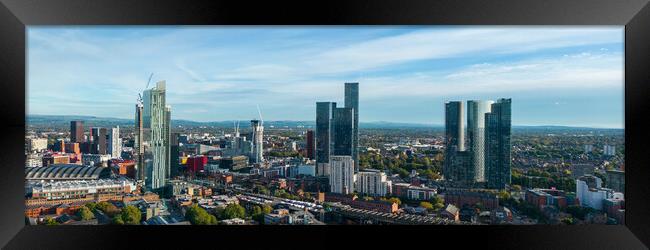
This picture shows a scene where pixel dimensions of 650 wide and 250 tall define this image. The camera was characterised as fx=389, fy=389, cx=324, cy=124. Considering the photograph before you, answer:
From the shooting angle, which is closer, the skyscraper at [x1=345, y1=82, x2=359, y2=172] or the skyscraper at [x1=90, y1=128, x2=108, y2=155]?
the skyscraper at [x1=90, y1=128, x2=108, y2=155]

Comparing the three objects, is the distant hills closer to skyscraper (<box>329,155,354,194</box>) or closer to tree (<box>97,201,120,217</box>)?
skyscraper (<box>329,155,354,194</box>)

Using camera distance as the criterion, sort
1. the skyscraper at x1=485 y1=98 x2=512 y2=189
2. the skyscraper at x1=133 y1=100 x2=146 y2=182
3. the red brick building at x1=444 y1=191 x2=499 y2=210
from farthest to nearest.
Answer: the skyscraper at x1=133 y1=100 x2=146 y2=182 → the skyscraper at x1=485 y1=98 x2=512 y2=189 → the red brick building at x1=444 y1=191 x2=499 y2=210

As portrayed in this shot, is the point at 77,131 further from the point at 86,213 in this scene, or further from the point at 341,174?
the point at 341,174

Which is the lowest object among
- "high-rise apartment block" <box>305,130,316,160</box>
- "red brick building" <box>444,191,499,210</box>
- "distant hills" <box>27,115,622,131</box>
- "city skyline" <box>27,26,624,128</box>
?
→ "red brick building" <box>444,191,499,210</box>

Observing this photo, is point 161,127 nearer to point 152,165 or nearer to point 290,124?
point 152,165

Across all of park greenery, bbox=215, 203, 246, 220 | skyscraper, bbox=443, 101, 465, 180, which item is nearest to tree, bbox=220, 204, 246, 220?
park greenery, bbox=215, 203, 246, 220

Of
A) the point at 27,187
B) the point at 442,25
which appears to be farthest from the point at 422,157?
the point at 27,187
